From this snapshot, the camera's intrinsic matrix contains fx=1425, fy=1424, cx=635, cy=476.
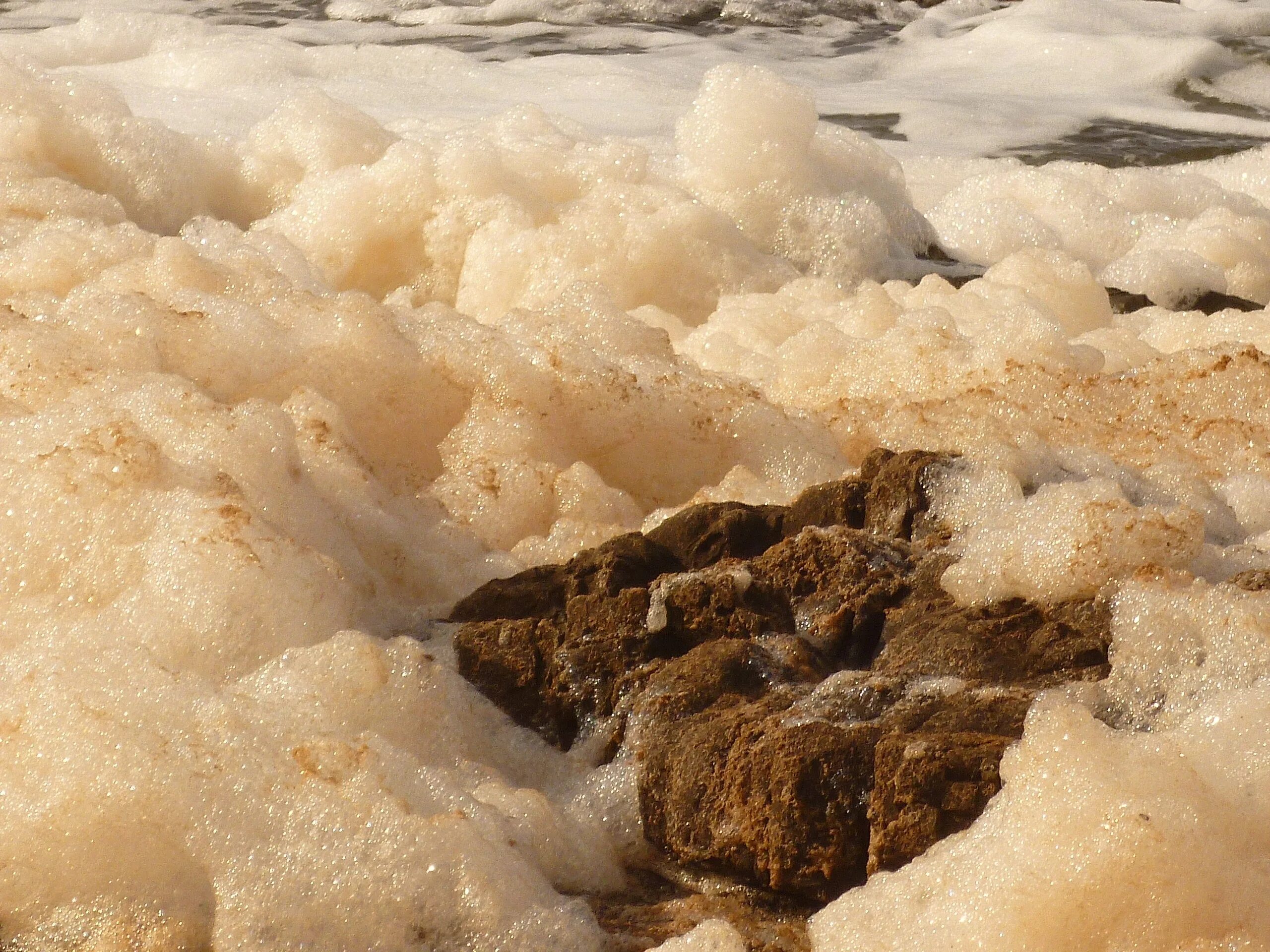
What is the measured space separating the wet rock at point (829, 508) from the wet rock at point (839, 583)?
104mm

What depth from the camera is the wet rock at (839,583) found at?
8.41 ft

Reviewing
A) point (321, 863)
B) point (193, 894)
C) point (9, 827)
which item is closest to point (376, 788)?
point (321, 863)

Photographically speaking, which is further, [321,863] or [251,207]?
[251,207]

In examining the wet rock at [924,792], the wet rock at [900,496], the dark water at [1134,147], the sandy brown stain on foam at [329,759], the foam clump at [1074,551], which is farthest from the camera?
the dark water at [1134,147]

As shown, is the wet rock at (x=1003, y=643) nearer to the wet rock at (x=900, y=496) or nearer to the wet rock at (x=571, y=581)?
the wet rock at (x=900, y=496)

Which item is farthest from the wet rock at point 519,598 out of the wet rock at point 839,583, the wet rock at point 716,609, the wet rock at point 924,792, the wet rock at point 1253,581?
the wet rock at point 1253,581

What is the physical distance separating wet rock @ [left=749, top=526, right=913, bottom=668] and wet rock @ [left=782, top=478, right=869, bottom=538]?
104mm

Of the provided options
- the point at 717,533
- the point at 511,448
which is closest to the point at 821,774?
the point at 717,533

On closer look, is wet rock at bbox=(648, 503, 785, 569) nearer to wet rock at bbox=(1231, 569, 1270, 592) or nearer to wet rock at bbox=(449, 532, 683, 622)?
wet rock at bbox=(449, 532, 683, 622)

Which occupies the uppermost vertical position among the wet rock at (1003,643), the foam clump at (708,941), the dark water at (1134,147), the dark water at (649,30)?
the wet rock at (1003,643)

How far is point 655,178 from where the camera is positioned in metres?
5.48

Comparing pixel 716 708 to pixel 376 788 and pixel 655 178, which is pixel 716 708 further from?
pixel 655 178

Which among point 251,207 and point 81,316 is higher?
point 81,316

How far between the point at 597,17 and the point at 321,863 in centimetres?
920
